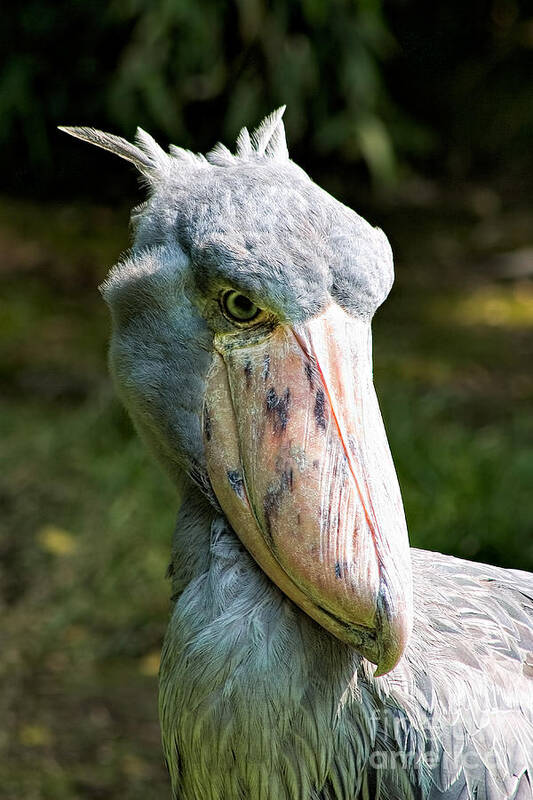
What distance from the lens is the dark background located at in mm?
4207

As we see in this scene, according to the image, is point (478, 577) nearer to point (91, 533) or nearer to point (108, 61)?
point (91, 533)

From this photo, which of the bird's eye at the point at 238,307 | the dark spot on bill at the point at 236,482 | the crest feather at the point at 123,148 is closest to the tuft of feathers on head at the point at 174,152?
the crest feather at the point at 123,148

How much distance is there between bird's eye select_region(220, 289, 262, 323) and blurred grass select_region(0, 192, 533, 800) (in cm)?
222

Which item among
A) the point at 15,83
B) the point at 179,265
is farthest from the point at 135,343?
the point at 15,83


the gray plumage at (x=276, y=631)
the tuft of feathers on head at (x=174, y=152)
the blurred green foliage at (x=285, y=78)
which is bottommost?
the gray plumage at (x=276, y=631)

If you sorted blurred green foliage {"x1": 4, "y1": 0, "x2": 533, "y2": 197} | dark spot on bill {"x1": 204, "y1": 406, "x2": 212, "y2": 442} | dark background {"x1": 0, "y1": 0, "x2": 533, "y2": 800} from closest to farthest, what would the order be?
dark spot on bill {"x1": 204, "y1": 406, "x2": 212, "y2": 442}
dark background {"x1": 0, "y1": 0, "x2": 533, "y2": 800}
blurred green foliage {"x1": 4, "y1": 0, "x2": 533, "y2": 197}

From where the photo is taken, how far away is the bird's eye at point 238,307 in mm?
1849

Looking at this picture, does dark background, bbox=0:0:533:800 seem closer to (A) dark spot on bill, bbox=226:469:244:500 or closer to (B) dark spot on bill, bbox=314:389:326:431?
(A) dark spot on bill, bbox=226:469:244:500

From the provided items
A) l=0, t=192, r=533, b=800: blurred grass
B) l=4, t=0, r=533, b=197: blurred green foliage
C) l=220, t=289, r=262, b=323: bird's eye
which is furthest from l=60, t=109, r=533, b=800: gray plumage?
l=4, t=0, r=533, b=197: blurred green foliage

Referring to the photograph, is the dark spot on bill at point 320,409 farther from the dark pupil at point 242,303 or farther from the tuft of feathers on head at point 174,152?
the tuft of feathers on head at point 174,152

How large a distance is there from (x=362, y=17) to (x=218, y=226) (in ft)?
19.8

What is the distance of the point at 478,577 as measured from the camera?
7.29ft

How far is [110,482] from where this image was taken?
5152 millimetres

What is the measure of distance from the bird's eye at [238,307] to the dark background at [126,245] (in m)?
2.22
